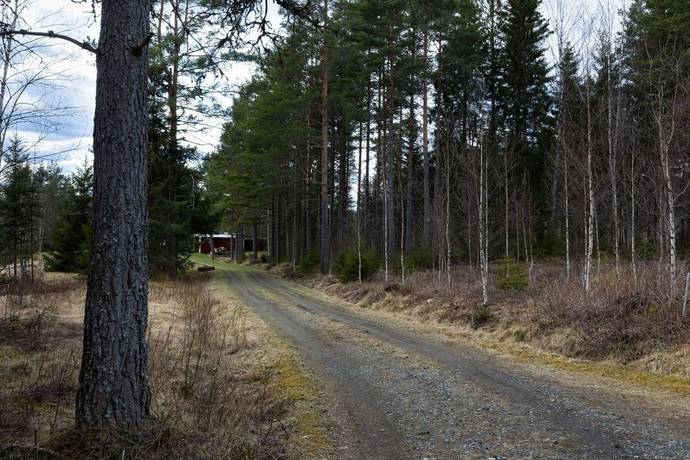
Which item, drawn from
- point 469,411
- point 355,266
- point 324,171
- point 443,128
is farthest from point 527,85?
point 469,411

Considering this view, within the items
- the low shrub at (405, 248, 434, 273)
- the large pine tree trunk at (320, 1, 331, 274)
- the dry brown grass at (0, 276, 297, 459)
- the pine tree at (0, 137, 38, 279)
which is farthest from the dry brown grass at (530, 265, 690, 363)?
the pine tree at (0, 137, 38, 279)

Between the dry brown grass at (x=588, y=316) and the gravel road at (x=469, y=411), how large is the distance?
1.45 m

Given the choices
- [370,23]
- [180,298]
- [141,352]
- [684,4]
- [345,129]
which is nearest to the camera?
[141,352]

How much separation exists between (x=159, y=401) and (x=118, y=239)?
2272 millimetres

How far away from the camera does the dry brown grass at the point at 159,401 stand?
3246 millimetres

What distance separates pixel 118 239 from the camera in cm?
346

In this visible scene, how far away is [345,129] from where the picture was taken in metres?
29.4

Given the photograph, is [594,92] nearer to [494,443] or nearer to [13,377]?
[494,443]

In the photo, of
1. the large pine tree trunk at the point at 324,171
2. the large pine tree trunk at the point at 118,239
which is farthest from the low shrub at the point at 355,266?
the large pine tree trunk at the point at 118,239

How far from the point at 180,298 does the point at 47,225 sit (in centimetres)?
3575

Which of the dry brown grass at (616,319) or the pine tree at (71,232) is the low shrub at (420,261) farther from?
the pine tree at (71,232)

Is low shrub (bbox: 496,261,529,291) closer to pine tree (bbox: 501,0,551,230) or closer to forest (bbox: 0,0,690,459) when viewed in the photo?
forest (bbox: 0,0,690,459)

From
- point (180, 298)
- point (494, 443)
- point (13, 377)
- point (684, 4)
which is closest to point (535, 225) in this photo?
point (684, 4)

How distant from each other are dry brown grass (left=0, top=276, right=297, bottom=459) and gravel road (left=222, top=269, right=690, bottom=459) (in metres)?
0.81
